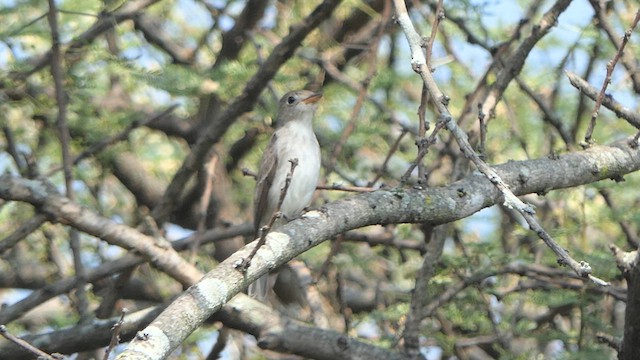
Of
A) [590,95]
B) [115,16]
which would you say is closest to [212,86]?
[115,16]

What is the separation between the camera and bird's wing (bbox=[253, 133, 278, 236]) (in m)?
6.65

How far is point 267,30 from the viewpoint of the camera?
27.6 ft

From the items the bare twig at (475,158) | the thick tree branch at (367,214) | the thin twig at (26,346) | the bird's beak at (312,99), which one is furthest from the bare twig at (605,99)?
the thin twig at (26,346)

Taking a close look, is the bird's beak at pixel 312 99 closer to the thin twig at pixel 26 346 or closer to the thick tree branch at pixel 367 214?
the thick tree branch at pixel 367 214

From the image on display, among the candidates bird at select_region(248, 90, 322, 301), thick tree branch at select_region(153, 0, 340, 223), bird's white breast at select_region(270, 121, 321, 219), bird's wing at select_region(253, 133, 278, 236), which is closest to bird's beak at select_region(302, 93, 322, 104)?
bird at select_region(248, 90, 322, 301)

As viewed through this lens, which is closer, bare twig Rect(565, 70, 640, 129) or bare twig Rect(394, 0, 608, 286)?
bare twig Rect(394, 0, 608, 286)

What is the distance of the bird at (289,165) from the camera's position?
251 inches

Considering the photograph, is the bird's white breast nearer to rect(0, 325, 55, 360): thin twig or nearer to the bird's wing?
the bird's wing

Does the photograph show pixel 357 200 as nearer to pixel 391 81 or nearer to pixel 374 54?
pixel 374 54

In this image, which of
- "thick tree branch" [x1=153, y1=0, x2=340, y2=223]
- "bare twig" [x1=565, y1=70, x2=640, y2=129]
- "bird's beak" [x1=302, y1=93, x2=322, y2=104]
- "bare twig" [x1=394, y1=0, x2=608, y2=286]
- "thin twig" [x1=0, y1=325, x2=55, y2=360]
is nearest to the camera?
"thin twig" [x1=0, y1=325, x2=55, y2=360]

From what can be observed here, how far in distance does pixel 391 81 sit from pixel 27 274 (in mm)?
2966

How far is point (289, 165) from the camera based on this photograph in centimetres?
645

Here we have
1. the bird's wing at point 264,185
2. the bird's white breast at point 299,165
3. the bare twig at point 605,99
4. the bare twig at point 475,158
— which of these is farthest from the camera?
the bird's wing at point 264,185

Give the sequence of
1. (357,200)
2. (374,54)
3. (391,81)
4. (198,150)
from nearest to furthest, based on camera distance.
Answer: (357,200) → (198,150) → (374,54) → (391,81)
